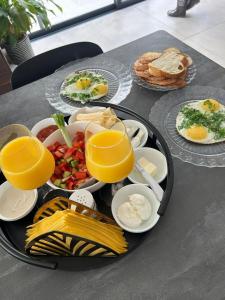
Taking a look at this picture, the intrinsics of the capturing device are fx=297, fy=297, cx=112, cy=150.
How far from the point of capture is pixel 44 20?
230cm

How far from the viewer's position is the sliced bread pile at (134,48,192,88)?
1.35 m

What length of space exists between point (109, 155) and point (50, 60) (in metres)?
1.03

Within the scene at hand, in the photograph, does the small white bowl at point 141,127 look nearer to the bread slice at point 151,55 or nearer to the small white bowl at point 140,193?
the small white bowl at point 140,193

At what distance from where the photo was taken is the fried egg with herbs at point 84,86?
53.9 inches

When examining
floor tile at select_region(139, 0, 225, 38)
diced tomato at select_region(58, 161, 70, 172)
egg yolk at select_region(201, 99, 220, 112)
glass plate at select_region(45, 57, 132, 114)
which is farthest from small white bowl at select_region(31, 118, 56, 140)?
floor tile at select_region(139, 0, 225, 38)

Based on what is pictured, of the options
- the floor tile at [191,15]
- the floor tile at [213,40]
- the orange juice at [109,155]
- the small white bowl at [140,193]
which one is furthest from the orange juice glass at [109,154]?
the floor tile at [191,15]

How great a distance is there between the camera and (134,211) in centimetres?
93

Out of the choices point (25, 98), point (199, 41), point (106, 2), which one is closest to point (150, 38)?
point (25, 98)

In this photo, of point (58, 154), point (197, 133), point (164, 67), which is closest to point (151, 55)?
point (164, 67)

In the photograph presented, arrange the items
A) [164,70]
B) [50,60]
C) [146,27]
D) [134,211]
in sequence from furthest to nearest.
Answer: [146,27] < [50,60] < [164,70] < [134,211]

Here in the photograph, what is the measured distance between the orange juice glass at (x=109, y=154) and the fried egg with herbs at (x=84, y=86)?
0.53 metres

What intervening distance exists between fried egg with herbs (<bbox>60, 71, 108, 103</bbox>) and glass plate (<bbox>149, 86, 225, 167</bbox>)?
27 cm

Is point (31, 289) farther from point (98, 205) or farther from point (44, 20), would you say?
point (44, 20)

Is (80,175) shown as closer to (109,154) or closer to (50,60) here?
(109,154)
